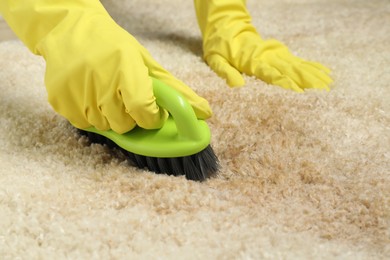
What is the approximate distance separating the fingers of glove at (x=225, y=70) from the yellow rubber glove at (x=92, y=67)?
0.93 feet

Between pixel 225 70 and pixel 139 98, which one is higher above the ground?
pixel 139 98

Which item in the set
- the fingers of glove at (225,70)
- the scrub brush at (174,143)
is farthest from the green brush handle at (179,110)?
the fingers of glove at (225,70)

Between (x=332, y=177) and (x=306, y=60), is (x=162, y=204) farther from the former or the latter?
(x=306, y=60)

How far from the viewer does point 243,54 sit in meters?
1.18

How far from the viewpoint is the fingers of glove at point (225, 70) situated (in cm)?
110

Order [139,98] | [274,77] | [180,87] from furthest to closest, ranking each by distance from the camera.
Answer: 1. [274,77]
2. [180,87]
3. [139,98]

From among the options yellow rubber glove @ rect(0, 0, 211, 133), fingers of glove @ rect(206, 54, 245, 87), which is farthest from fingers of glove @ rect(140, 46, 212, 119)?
fingers of glove @ rect(206, 54, 245, 87)

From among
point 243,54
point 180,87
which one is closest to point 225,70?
point 243,54

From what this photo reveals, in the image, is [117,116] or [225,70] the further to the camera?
[225,70]

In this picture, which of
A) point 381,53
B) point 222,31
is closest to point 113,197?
point 222,31

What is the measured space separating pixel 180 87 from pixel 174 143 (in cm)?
11

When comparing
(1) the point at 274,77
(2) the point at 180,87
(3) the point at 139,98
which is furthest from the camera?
(1) the point at 274,77

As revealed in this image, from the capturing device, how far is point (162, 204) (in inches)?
27.6

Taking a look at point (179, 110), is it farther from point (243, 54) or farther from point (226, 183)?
point (243, 54)
